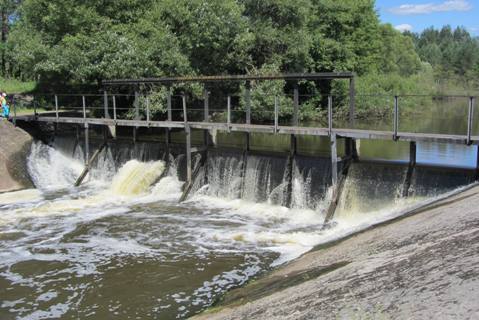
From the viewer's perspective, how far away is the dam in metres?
9.18

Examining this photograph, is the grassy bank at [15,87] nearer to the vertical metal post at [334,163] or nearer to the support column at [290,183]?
the support column at [290,183]

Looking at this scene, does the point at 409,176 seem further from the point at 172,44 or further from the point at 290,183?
the point at 172,44

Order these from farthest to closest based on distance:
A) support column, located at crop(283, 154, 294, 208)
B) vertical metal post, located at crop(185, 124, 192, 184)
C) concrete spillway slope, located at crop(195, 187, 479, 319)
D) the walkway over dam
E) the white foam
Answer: the white foam < vertical metal post, located at crop(185, 124, 192, 184) < support column, located at crop(283, 154, 294, 208) < the walkway over dam < concrete spillway slope, located at crop(195, 187, 479, 319)

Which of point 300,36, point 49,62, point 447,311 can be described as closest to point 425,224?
point 447,311

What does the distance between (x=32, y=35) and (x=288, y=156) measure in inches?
655

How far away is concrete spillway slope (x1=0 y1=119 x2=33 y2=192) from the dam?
36cm

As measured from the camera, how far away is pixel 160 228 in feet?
42.4

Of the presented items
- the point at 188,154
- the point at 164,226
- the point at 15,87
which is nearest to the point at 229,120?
the point at 188,154

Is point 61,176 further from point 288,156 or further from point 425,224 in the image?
point 425,224

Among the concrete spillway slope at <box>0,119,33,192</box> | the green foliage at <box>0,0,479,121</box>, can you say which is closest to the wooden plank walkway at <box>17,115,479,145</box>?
the concrete spillway slope at <box>0,119,33,192</box>

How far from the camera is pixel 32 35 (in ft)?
81.8

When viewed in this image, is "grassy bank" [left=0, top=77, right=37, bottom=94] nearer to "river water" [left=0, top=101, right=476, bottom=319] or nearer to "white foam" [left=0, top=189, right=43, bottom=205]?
"river water" [left=0, top=101, right=476, bottom=319]

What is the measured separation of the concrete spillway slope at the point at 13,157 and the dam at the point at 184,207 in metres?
0.36

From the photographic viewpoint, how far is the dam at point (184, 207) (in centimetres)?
918
